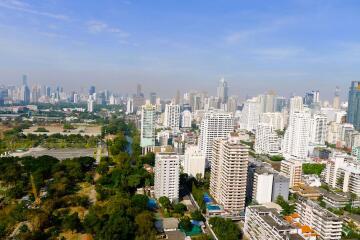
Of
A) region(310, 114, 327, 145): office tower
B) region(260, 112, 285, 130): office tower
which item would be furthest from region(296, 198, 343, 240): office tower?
region(260, 112, 285, 130): office tower

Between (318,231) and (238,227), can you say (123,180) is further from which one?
(318,231)

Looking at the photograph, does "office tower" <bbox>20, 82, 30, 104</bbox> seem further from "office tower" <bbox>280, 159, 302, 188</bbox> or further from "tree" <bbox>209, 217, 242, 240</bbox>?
"tree" <bbox>209, 217, 242, 240</bbox>

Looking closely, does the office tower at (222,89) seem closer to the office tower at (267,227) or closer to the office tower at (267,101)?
the office tower at (267,101)

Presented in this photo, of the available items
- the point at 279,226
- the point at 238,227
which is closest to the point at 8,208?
the point at 238,227

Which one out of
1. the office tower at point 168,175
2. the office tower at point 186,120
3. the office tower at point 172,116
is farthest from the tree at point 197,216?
the office tower at point 186,120

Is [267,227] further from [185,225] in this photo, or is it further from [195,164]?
[195,164]

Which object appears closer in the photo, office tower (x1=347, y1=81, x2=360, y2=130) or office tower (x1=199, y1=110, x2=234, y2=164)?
office tower (x1=199, y1=110, x2=234, y2=164)
